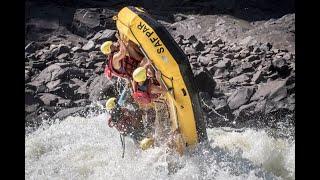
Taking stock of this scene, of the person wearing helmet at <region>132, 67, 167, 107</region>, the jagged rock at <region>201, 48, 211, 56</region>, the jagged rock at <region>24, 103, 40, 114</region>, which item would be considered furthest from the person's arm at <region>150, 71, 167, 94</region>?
the jagged rock at <region>201, 48, 211, 56</region>

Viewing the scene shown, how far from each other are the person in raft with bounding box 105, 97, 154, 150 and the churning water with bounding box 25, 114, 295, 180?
0.06 m

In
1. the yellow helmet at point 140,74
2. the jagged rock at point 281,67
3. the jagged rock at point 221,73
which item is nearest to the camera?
the yellow helmet at point 140,74

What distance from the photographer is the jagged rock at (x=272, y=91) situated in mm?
4223

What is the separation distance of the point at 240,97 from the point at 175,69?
6.21 feet

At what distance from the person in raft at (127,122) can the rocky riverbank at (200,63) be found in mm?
1012

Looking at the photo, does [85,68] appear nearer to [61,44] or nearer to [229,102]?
[61,44]

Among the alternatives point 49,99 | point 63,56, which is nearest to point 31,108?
point 49,99

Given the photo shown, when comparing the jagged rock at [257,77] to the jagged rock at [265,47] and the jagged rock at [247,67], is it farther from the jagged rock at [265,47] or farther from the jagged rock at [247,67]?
the jagged rock at [265,47]

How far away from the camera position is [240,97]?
4.30 meters

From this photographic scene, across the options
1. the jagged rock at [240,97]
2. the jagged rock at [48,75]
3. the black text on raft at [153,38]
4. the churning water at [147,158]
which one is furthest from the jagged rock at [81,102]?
the black text on raft at [153,38]

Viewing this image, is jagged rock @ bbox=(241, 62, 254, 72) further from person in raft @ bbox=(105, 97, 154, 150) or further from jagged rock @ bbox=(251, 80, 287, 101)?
person in raft @ bbox=(105, 97, 154, 150)

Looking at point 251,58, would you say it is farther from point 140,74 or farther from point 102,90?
point 140,74
